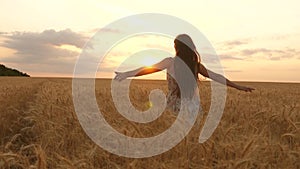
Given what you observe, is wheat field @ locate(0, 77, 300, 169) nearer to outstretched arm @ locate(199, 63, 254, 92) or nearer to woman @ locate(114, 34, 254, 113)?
outstretched arm @ locate(199, 63, 254, 92)

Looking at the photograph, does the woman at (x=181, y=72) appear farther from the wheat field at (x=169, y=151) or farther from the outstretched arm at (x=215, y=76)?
the wheat field at (x=169, y=151)

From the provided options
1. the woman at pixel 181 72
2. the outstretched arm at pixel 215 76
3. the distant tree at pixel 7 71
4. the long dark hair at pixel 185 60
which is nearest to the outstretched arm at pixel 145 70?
the woman at pixel 181 72

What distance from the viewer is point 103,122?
4.39 metres

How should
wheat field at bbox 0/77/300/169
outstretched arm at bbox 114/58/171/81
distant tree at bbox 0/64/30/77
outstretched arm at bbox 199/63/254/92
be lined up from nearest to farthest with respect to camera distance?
wheat field at bbox 0/77/300/169
outstretched arm at bbox 114/58/171/81
outstretched arm at bbox 199/63/254/92
distant tree at bbox 0/64/30/77

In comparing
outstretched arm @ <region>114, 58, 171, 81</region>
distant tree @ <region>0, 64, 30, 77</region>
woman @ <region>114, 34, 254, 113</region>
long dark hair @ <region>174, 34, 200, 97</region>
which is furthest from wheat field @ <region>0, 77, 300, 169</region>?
distant tree @ <region>0, 64, 30, 77</region>

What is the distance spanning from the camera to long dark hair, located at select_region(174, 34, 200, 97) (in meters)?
5.77

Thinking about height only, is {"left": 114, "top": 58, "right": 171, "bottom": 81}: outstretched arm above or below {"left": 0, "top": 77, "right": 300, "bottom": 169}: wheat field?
above

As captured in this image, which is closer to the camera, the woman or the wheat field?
the wheat field

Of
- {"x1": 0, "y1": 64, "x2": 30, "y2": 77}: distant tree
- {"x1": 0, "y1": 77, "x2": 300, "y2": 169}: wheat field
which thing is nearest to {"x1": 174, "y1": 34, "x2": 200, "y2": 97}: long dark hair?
{"x1": 0, "y1": 77, "x2": 300, "y2": 169}: wheat field

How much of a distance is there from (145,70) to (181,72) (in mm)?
576

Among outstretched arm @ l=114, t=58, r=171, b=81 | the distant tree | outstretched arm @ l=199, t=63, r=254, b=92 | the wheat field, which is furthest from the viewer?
the distant tree

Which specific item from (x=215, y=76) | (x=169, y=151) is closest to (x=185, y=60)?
(x=215, y=76)

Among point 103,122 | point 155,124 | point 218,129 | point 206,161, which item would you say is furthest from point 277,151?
point 103,122

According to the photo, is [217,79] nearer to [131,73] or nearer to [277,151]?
[131,73]
